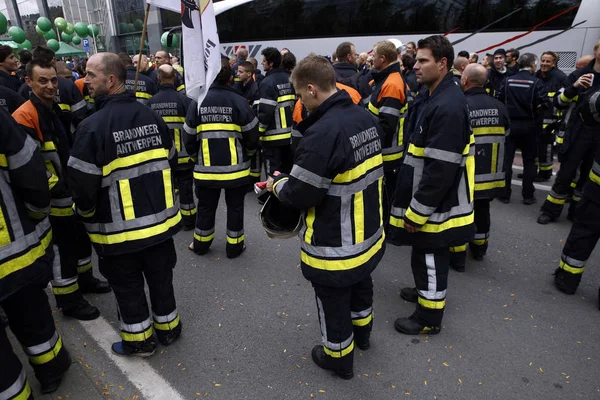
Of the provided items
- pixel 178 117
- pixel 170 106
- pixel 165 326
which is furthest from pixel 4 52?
pixel 165 326

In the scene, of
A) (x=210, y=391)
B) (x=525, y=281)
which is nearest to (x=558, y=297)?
(x=525, y=281)

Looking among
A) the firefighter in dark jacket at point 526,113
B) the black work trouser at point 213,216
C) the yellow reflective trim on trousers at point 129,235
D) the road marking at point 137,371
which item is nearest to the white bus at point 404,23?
the firefighter in dark jacket at point 526,113

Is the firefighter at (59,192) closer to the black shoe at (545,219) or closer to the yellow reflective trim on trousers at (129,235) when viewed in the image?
the yellow reflective trim on trousers at (129,235)

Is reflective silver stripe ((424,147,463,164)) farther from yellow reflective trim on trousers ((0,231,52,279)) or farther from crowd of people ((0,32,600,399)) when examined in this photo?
yellow reflective trim on trousers ((0,231,52,279))

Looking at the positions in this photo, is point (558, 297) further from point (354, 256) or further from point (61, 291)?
point (61, 291)

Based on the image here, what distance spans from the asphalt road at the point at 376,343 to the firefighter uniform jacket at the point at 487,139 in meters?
0.90

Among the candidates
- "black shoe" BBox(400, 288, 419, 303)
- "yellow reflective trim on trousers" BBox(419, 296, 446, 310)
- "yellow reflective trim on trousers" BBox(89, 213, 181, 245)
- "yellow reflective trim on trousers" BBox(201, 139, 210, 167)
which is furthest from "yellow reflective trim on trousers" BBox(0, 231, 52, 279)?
"black shoe" BBox(400, 288, 419, 303)

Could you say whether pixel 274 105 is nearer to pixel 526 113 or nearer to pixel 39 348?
pixel 526 113

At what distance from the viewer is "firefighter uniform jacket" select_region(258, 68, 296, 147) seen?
595cm

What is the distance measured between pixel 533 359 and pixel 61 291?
389 cm

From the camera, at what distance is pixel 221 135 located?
4.40 meters

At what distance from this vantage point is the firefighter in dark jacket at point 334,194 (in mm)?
2332

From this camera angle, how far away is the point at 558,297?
12.8 ft

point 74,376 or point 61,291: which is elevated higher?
point 61,291
